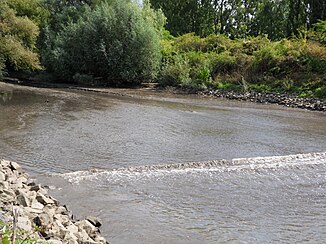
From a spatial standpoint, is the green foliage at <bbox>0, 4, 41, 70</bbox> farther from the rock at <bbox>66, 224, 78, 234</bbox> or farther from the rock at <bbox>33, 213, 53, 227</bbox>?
the rock at <bbox>33, 213, 53, 227</bbox>

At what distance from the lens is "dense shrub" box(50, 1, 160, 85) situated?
39500 millimetres

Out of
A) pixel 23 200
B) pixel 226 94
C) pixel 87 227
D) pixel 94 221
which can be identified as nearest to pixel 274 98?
pixel 226 94

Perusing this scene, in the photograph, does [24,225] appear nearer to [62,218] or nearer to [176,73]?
[62,218]

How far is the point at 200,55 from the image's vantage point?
41.7m

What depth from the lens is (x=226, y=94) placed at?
3428cm

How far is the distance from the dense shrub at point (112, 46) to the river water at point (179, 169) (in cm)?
1627

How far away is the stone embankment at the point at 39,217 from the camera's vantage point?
5903mm

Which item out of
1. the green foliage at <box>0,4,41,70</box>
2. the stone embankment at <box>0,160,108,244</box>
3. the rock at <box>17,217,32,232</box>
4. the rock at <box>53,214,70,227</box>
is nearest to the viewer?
the rock at <box>17,217,32,232</box>

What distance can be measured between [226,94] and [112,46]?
11.9m

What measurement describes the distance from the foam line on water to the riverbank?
14.0 meters

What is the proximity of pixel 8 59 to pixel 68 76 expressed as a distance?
692 centimetres

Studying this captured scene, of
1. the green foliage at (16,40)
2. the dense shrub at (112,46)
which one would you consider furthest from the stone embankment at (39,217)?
the dense shrub at (112,46)

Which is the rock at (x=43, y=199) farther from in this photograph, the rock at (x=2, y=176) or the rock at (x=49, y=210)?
the rock at (x=2, y=176)

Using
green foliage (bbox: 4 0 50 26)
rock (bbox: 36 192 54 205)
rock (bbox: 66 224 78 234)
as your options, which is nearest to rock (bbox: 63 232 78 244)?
rock (bbox: 66 224 78 234)
